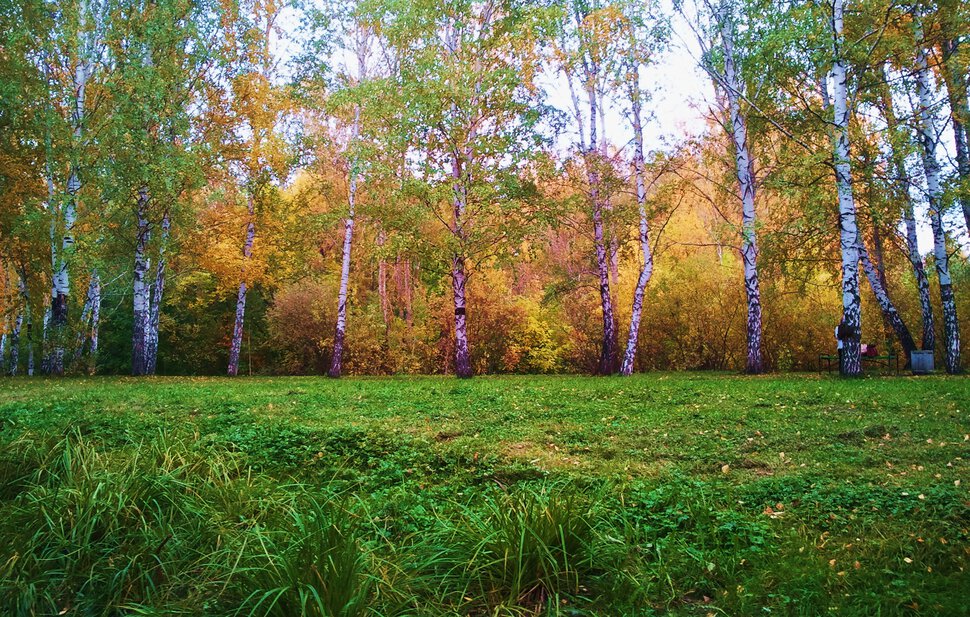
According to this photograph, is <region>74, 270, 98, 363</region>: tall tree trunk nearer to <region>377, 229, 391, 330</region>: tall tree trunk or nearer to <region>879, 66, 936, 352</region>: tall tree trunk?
<region>377, 229, 391, 330</region>: tall tree trunk

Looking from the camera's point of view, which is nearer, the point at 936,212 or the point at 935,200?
the point at 935,200

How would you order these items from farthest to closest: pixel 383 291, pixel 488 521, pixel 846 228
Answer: pixel 383 291 < pixel 846 228 < pixel 488 521

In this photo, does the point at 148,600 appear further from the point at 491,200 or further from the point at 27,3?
the point at 27,3

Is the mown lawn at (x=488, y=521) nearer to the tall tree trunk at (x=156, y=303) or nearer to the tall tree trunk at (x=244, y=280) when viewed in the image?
the tall tree trunk at (x=156, y=303)

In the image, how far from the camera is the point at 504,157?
17859mm

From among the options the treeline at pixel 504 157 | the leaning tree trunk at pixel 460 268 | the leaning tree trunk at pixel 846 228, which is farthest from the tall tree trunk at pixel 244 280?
the leaning tree trunk at pixel 846 228

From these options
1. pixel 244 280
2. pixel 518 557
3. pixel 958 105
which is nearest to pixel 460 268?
pixel 244 280

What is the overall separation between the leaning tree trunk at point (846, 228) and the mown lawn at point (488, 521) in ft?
21.8

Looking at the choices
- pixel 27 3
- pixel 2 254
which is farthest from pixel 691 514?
pixel 2 254

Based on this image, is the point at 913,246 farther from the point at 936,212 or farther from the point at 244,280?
the point at 244,280

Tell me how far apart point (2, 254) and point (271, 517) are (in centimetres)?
2311

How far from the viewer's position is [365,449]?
19.7 feet

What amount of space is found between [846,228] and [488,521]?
13.2m

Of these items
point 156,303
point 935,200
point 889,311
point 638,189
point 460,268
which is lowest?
point 889,311
